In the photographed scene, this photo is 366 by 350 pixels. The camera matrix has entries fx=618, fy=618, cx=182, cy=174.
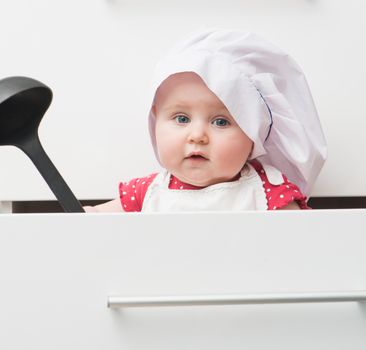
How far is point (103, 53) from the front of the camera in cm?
90

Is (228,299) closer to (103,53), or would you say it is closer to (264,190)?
(264,190)

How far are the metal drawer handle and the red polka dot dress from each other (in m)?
0.31

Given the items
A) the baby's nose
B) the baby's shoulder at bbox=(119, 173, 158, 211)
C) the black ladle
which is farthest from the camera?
the baby's shoulder at bbox=(119, 173, 158, 211)

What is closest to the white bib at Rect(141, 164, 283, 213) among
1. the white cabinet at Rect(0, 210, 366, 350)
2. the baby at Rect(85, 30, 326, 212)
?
the baby at Rect(85, 30, 326, 212)

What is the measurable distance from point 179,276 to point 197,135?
0.30m

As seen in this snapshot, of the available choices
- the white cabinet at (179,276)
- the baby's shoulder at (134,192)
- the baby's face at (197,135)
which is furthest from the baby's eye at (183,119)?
the white cabinet at (179,276)

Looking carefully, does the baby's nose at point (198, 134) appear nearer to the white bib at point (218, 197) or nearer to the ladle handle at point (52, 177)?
the white bib at point (218, 197)

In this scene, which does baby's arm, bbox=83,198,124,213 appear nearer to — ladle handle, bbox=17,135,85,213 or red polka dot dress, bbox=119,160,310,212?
red polka dot dress, bbox=119,160,310,212

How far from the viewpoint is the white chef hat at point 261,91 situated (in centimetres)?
77

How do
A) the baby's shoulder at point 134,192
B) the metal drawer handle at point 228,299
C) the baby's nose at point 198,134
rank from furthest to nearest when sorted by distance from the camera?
the baby's shoulder at point 134,192 → the baby's nose at point 198,134 → the metal drawer handle at point 228,299

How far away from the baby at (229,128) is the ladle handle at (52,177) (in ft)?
0.58

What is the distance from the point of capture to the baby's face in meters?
0.78

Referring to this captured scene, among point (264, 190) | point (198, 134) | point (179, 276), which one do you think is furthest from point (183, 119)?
point (179, 276)

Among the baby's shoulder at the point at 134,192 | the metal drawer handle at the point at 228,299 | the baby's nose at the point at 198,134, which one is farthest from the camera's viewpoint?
the baby's shoulder at the point at 134,192
